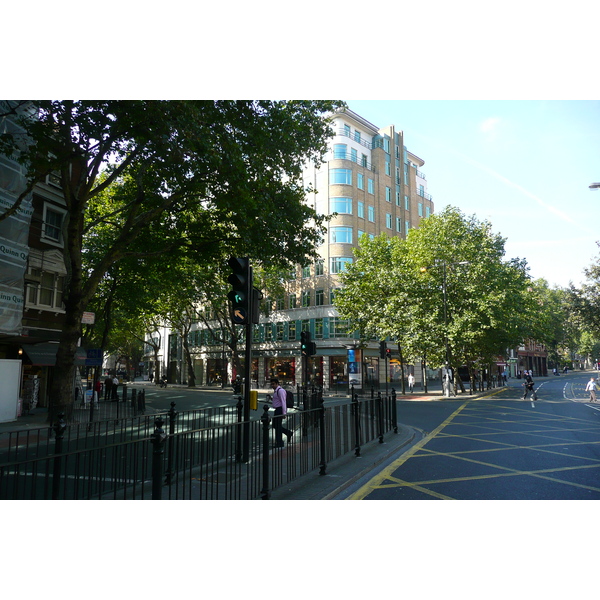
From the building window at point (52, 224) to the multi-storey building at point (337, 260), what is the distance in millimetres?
22400

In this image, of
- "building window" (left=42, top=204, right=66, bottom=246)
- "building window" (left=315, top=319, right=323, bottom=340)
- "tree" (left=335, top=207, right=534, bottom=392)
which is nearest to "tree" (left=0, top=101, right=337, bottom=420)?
"building window" (left=42, top=204, right=66, bottom=246)

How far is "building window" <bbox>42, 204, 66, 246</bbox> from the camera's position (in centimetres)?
2269

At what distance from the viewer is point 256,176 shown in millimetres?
15938

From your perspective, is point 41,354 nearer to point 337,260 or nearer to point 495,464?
point 495,464

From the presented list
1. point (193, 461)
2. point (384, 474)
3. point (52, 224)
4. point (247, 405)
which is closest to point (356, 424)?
point (384, 474)

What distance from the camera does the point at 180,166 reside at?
13.8m

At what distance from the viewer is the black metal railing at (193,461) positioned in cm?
469

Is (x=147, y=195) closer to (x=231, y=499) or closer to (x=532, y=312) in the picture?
(x=231, y=499)

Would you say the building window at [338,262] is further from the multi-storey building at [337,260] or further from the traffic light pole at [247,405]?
the traffic light pole at [247,405]

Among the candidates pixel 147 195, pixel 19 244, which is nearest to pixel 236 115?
pixel 147 195

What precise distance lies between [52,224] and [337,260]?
25169 millimetres

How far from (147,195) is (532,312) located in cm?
3707

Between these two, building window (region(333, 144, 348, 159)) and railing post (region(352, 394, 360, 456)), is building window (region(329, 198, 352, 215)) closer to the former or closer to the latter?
building window (region(333, 144, 348, 159))

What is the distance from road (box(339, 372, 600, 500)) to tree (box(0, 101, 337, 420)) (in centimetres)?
840
